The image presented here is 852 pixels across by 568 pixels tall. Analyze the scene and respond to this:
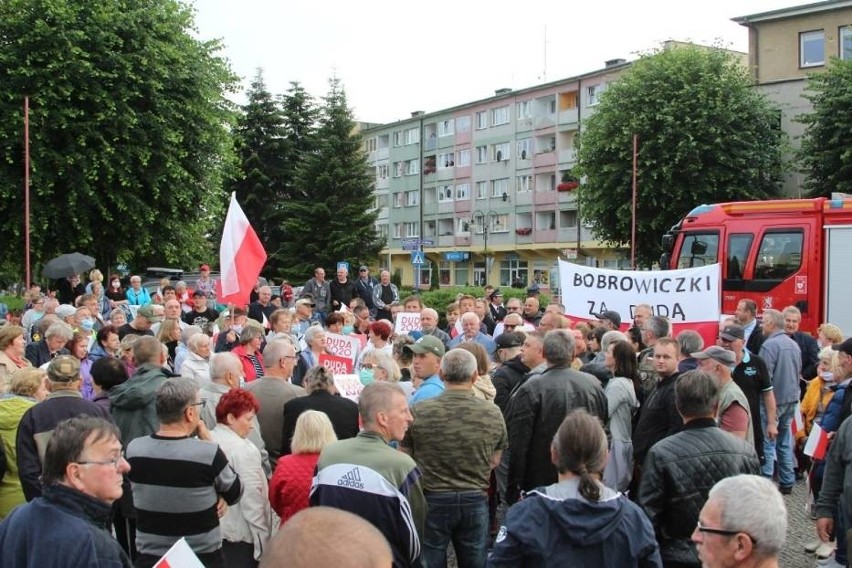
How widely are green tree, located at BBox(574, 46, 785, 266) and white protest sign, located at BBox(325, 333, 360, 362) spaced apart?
2658 centimetres

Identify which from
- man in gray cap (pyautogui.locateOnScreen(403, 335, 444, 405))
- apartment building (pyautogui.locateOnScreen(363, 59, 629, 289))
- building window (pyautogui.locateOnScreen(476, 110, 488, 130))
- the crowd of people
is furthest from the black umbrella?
building window (pyautogui.locateOnScreen(476, 110, 488, 130))

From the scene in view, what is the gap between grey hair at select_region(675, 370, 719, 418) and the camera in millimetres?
4887

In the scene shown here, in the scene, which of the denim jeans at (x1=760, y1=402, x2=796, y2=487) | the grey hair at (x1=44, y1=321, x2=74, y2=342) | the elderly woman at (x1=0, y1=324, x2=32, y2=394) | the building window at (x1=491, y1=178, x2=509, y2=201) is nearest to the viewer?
the elderly woman at (x1=0, y1=324, x2=32, y2=394)

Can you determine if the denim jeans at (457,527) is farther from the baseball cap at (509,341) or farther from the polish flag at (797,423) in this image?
the polish flag at (797,423)

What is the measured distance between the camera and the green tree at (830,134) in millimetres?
32062

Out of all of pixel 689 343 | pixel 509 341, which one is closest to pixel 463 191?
pixel 509 341

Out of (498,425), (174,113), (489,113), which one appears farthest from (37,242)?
(489,113)

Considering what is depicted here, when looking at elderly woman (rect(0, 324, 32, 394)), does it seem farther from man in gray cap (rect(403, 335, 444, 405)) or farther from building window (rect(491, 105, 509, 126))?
building window (rect(491, 105, 509, 126))

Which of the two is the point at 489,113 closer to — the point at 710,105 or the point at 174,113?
the point at 710,105

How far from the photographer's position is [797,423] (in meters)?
9.84

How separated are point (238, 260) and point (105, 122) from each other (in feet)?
58.7

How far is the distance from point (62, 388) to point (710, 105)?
33157mm

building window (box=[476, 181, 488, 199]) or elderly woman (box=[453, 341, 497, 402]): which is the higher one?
building window (box=[476, 181, 488, 199])

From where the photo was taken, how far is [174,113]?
27609 mm
